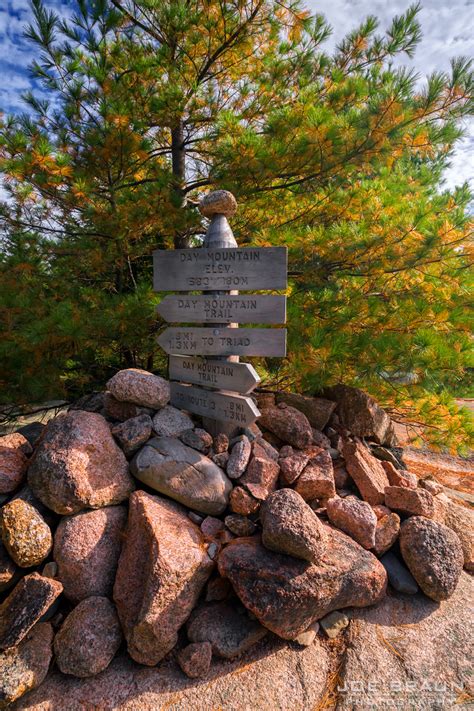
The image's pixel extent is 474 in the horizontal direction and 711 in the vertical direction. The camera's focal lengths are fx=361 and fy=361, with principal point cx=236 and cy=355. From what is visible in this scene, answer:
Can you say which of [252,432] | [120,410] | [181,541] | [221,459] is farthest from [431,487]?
[120,410]

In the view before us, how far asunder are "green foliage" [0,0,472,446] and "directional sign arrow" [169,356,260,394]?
636 mm

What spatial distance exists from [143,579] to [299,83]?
4974 mm

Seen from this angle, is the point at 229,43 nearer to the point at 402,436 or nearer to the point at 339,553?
the point at 339,553

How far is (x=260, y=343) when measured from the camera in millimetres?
2840

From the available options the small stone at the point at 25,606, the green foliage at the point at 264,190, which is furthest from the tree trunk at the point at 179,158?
the small stone at the point at 25,606

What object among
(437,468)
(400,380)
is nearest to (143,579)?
(400,380)

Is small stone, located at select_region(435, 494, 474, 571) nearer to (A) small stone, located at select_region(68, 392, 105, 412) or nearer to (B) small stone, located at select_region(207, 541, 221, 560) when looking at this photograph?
(B) small stone, located at select_region(207, 541, 221, 560)

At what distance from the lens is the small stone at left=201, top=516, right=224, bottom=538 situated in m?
2.47

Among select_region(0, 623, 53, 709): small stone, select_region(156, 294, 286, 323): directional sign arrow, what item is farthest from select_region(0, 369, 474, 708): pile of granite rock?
select_region(156, 294, 286, 323): directional sign arrow

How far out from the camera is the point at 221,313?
2.97 m

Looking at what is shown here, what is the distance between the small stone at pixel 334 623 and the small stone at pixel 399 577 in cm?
44

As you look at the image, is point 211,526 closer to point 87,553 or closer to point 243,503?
point 243,503

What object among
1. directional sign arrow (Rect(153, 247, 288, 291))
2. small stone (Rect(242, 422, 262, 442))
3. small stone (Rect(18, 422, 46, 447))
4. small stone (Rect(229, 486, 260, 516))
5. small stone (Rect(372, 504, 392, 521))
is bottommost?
small stone (Rect(372, 504, 392, 521))

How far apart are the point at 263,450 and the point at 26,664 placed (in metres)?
Result: 1.88
